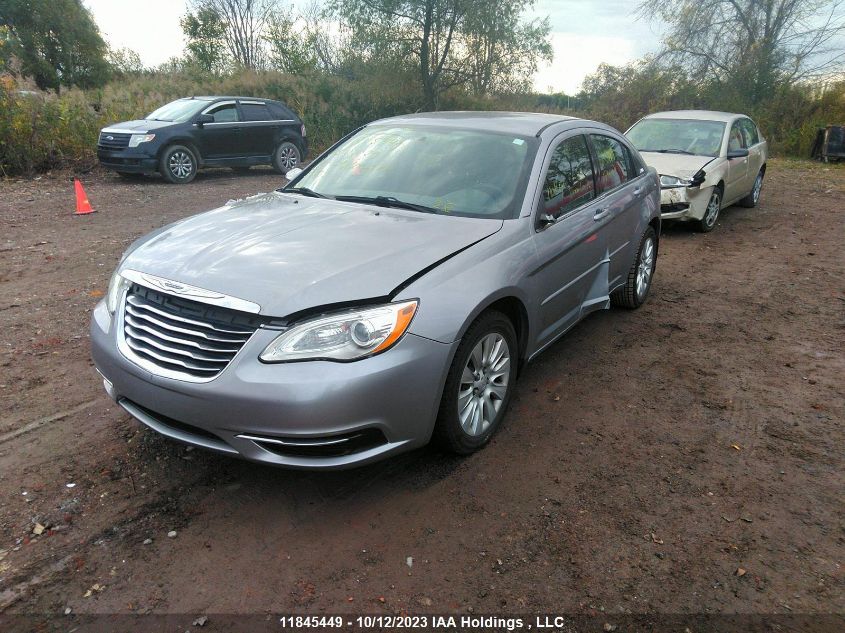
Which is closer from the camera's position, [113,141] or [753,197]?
[753,197]

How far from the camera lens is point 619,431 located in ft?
11.9

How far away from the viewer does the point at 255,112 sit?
13836mm

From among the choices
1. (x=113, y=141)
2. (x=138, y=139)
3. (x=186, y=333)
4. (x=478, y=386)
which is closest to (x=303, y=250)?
(x=186, y=333)

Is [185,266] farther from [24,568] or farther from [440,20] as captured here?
[440,20]

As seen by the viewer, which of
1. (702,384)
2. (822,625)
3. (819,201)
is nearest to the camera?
(822,625)

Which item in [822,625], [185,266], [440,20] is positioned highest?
[440,20]

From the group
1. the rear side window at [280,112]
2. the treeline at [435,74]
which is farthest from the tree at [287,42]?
the rear side window at [280,112]

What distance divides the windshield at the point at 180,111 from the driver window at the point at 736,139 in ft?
33.4

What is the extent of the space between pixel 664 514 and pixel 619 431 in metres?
0.79

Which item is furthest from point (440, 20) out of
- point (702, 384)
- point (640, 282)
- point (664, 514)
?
point (664, 514)

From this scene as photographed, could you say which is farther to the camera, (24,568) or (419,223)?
(419,223)

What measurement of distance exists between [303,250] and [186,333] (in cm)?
70

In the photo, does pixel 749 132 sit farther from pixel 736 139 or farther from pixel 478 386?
pixel 478 386

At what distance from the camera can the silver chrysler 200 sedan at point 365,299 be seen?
256cm
